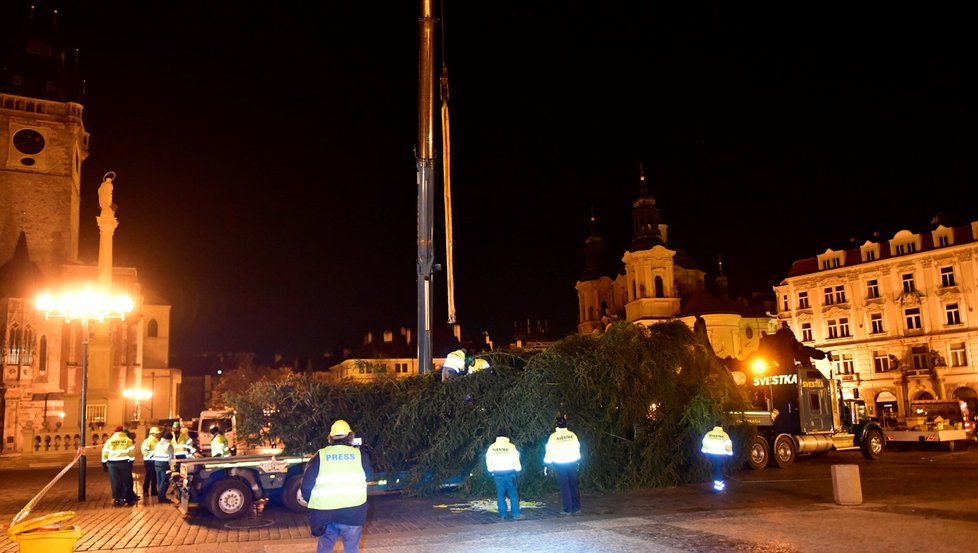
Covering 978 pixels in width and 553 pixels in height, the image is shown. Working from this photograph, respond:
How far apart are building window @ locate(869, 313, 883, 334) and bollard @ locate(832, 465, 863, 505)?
44.7 meters

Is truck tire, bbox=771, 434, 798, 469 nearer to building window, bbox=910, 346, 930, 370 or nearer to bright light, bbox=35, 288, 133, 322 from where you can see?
bright light, bbox=35, 288, 133, 322

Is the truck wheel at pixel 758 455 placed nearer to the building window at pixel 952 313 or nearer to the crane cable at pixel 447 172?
the crane cable at pixel 447 172

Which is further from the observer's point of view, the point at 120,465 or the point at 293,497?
the point at 120,465

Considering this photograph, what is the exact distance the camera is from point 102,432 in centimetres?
3994

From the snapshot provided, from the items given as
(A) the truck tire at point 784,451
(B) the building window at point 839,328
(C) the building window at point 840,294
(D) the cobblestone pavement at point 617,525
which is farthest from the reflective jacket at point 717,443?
(C) the building window at point 840,294

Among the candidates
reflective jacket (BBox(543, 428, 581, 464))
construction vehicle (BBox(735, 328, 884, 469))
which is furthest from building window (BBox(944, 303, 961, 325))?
reflective jacket (BBox(543, 428, 581, 464))

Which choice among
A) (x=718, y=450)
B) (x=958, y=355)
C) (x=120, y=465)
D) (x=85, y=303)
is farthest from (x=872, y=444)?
(x=958, y=355)

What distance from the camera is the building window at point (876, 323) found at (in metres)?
52.6

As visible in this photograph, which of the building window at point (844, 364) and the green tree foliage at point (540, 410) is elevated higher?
the building window at point (844, 364)

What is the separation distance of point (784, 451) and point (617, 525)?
487 inches

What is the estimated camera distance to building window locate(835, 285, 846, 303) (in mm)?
55469

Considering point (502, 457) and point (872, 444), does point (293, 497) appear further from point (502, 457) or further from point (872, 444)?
point (872, 444)

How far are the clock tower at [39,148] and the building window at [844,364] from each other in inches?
2401

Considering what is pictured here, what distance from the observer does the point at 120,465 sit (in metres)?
16.3
